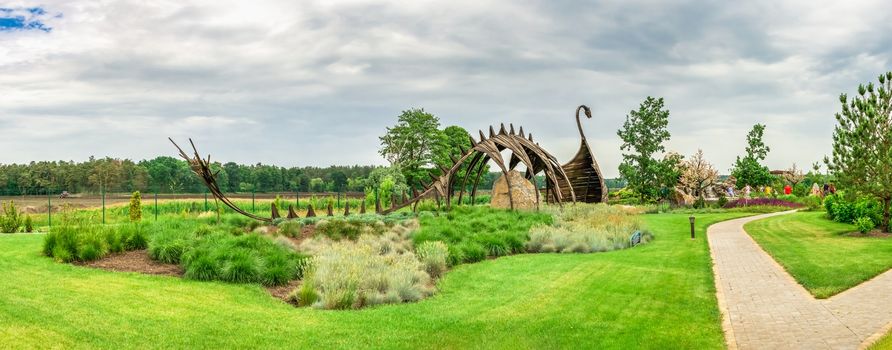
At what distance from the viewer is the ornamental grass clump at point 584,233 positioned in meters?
16.4

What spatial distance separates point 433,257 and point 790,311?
21.2 ft

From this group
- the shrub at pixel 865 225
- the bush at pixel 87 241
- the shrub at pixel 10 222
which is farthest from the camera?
the shrub at pixel 10 222

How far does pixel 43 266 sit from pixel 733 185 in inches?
1948

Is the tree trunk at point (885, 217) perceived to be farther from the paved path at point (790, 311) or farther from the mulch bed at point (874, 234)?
the paved path at point (790, 311)

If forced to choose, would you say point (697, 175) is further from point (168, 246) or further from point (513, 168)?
point (168, 246)

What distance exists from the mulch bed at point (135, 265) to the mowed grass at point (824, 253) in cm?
1117

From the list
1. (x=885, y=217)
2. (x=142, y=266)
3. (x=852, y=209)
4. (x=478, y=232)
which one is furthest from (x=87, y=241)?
(x=852, y=209)

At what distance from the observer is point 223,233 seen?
46.1 ft

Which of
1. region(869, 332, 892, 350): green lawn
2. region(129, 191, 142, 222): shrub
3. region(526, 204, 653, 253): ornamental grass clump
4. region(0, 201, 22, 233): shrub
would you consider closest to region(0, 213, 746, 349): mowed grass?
region(869, 332, 892, 350): green lawn

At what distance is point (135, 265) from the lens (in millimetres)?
11992

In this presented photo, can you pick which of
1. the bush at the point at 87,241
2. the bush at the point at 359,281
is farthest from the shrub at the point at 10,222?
the bush at the point at 359,281

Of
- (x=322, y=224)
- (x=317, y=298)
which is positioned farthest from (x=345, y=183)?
(x=317, y=298)

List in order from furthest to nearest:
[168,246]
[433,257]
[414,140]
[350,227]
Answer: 1. [414,140]
2. [350,227]
3. [433,257]
4. [168,246]

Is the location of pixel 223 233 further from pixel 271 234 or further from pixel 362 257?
pixel 362 257
